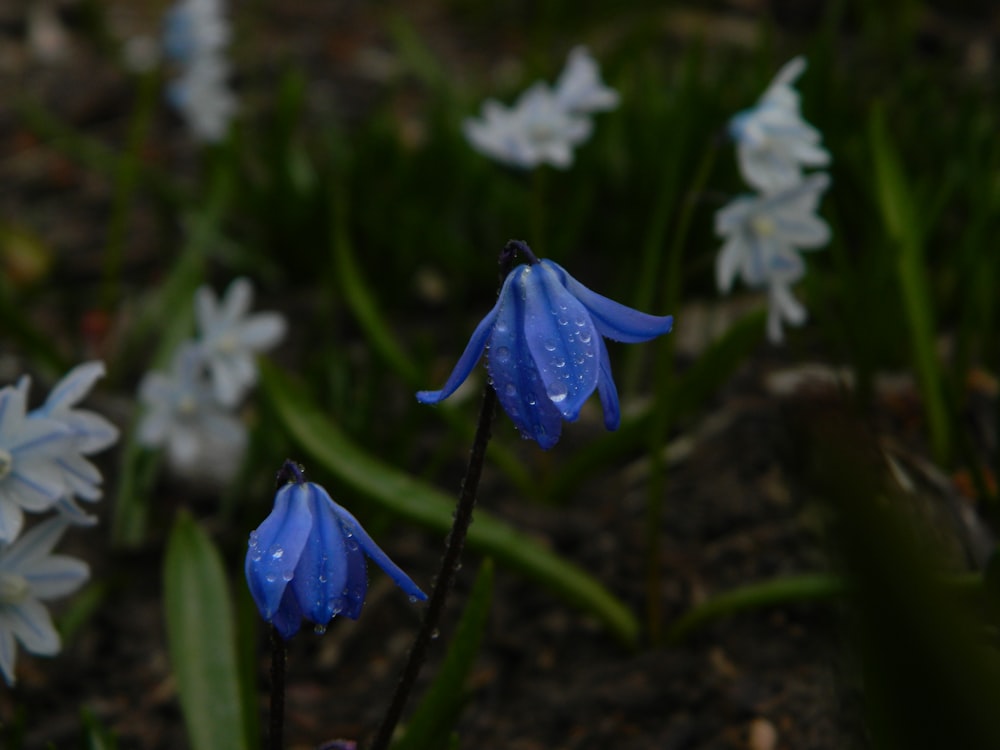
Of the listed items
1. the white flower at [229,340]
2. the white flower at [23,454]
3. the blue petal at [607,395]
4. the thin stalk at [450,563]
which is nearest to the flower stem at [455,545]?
the thin stalk at [450,563]

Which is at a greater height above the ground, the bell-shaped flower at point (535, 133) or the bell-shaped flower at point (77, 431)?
the bell-shaped flower at point (77, 431)

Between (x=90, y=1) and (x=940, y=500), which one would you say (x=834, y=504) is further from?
(x=90, y=1)

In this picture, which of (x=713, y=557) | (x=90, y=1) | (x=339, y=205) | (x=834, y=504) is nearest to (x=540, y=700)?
(x=713, y=557)

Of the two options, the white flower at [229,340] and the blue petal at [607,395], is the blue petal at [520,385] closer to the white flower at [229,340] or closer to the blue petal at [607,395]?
the blue petal at [607,395]

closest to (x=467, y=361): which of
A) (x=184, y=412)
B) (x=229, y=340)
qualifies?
(x=229, y=340)

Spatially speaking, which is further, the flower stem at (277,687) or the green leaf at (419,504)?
the green leaf at (419,504)

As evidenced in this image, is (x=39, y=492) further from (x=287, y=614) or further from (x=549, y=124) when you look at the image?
(x=549, y=124)

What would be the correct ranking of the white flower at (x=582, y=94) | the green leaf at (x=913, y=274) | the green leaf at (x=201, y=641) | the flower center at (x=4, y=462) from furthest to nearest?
the white flower at (x=582, y=94) < the green leaf at (x=913, y=274) < the green leaf at (x=201, y=641) < the flower center at (x=4, y=462)
